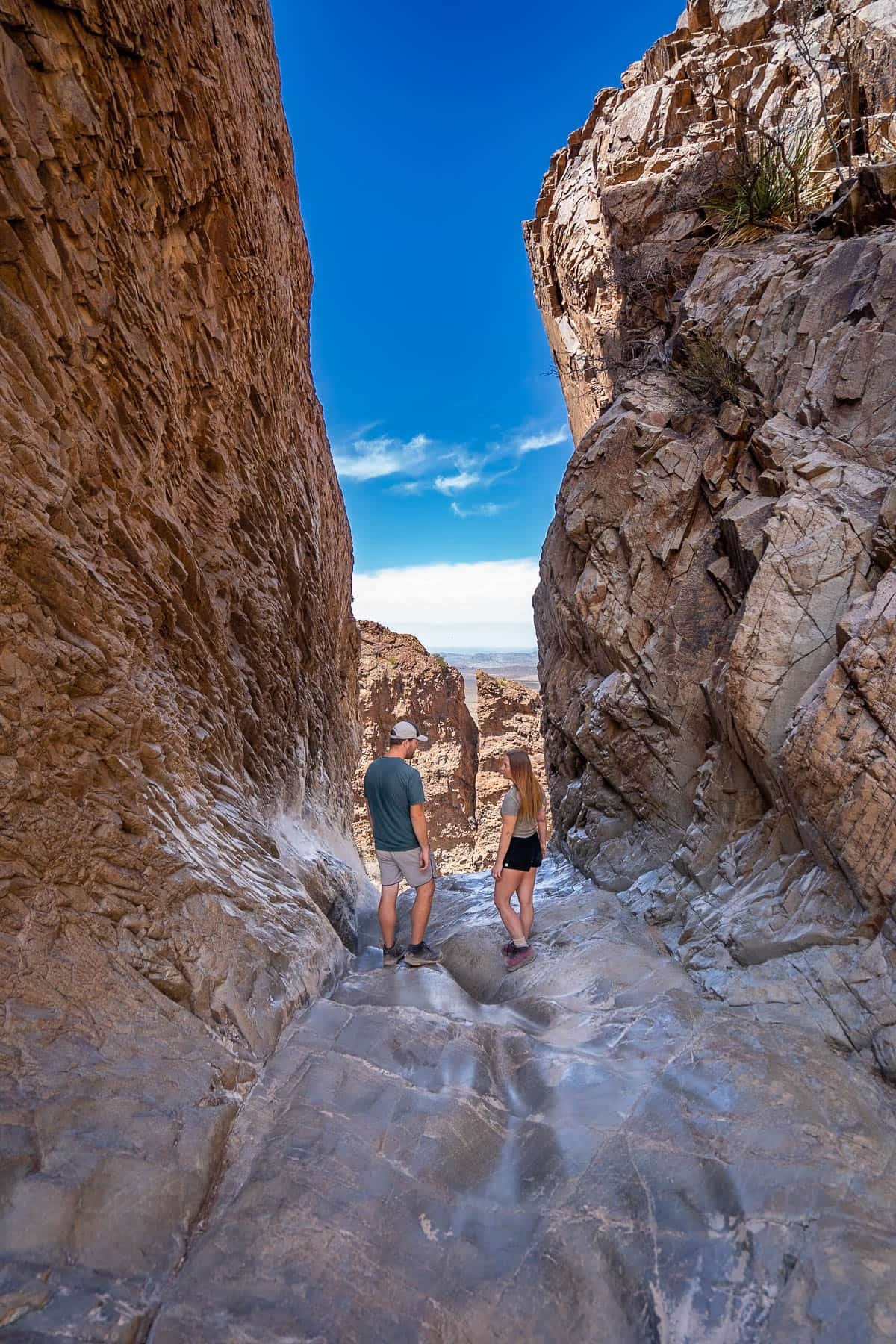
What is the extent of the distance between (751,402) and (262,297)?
18.2 ft

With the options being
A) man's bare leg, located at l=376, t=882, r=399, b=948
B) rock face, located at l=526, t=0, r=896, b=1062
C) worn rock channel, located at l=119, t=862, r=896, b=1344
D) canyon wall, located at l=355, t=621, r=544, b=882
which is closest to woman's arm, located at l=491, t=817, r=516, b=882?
man's bare leg, located at l=376, t=882, r=399, b=948

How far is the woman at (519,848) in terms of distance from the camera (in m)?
5.58

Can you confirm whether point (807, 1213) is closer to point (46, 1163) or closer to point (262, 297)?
point (46, 1163)

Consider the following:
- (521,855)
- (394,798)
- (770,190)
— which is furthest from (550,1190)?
(770,190)

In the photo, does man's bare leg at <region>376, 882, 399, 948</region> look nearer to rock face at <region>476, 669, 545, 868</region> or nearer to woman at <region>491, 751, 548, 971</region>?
woman at <region>491, 751, 548, 971</region>

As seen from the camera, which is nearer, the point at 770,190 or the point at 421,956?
the point at 421,956

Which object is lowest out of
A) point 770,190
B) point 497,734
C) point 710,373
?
point 497,734

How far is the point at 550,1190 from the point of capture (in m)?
2.66

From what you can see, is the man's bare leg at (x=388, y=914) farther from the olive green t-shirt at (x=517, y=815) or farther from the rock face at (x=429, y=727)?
the rock face at (x=429, y=727)

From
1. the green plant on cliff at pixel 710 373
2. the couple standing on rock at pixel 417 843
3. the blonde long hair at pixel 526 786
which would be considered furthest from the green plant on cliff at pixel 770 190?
the couple standing on rock at pixel 417 843

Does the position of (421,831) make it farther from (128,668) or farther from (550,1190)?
(550,1190)

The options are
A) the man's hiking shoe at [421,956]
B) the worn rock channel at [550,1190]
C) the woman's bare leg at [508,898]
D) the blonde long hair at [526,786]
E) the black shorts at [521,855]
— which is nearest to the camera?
the worn rock channel at [550,1190]

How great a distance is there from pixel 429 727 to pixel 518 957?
23171 mm

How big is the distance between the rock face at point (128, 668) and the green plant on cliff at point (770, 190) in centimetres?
612
